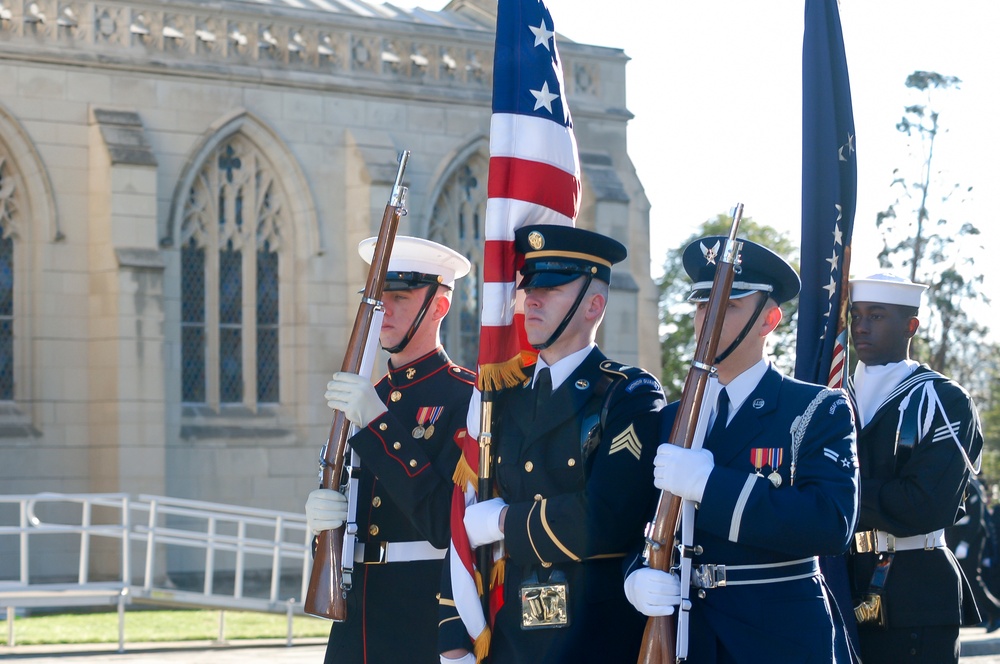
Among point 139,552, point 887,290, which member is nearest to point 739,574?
point 887,290

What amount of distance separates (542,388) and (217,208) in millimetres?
15758

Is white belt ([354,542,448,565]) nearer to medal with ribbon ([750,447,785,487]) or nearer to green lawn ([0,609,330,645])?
medal with ribbon ([750,447,785,487])

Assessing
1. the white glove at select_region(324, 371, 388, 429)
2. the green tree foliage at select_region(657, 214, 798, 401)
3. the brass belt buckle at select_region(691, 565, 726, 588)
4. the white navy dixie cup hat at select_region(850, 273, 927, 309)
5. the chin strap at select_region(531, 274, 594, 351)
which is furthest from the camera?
the green tree foliage at select_region(657, 214, 798, 401)

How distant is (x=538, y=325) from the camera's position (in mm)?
4625

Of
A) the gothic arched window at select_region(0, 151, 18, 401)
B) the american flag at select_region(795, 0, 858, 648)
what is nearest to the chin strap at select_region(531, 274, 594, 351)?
the american flag at select_region(795, 0, 858, 648)

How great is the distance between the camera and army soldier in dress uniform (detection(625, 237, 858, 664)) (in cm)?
406

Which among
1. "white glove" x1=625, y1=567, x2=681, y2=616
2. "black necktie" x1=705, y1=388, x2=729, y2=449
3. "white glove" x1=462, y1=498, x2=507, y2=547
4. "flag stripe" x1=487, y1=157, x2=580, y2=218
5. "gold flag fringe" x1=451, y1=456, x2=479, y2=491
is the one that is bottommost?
"white glove" x1=625, y1=567, x2=681, y2=616

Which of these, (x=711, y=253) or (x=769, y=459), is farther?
(x=711, y=253)

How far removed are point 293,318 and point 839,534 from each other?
16.9m

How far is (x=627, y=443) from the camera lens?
14.4 ft

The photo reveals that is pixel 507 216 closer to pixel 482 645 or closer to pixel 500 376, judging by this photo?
pixel 500 376

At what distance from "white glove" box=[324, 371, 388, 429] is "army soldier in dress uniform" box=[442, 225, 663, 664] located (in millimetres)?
533

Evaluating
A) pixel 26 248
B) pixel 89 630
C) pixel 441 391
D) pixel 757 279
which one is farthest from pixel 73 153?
pixel 757 279

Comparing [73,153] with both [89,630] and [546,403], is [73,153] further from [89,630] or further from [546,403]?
[546,403]
